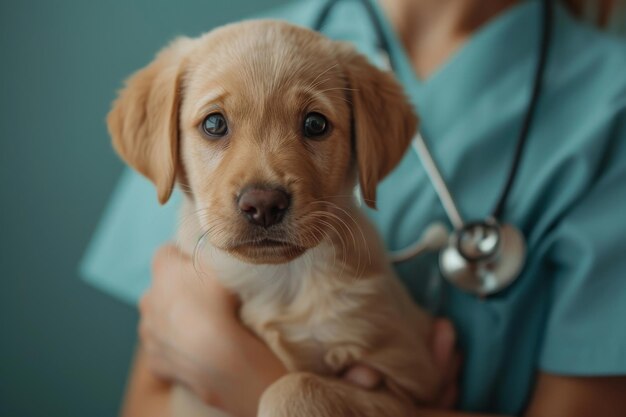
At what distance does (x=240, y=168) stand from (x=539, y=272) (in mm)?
1050

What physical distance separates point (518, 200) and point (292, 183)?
911mm

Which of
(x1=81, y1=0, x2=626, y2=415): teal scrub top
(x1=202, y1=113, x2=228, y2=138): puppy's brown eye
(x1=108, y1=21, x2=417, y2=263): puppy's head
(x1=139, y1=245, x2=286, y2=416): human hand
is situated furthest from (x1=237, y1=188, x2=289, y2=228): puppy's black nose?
(x1=81, y1=0, x2=626, y2=415): teal scrub top

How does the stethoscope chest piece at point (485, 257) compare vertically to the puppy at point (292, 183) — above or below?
below

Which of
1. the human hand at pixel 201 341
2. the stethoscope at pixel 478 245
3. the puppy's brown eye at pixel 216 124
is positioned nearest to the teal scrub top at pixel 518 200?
the stethoscope at pixel 478 245

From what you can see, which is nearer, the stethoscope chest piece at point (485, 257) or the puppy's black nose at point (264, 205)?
the puppy's black nose at point (264, 205)

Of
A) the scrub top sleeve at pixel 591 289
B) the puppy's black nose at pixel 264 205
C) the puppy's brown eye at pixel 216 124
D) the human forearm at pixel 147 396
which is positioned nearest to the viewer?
the puppy's black nose at pixel 264 205

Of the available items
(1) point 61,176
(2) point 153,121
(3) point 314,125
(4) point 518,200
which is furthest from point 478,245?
(1) point 61,176

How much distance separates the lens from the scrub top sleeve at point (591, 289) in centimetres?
154

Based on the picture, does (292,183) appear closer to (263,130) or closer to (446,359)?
(263,130)

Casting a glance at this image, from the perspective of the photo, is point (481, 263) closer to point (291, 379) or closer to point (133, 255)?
point (291, 379)

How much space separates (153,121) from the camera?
1438mm

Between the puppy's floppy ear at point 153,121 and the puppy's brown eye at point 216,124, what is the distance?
4.6 inches

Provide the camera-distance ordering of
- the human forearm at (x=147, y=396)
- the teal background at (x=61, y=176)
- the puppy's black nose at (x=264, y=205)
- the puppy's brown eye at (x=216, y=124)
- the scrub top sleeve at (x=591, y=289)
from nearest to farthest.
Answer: the puppy's black nose at (x=264, y=205) → the puppy's brown eye at (x=216, y=124) → the scrub top sleeve at (x=591, y=289) → the human forearm at (x=147, y=396) → the teal background at (x=61, y=176)

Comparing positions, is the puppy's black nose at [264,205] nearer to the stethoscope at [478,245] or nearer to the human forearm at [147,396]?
the stethoscope at [478,245]
